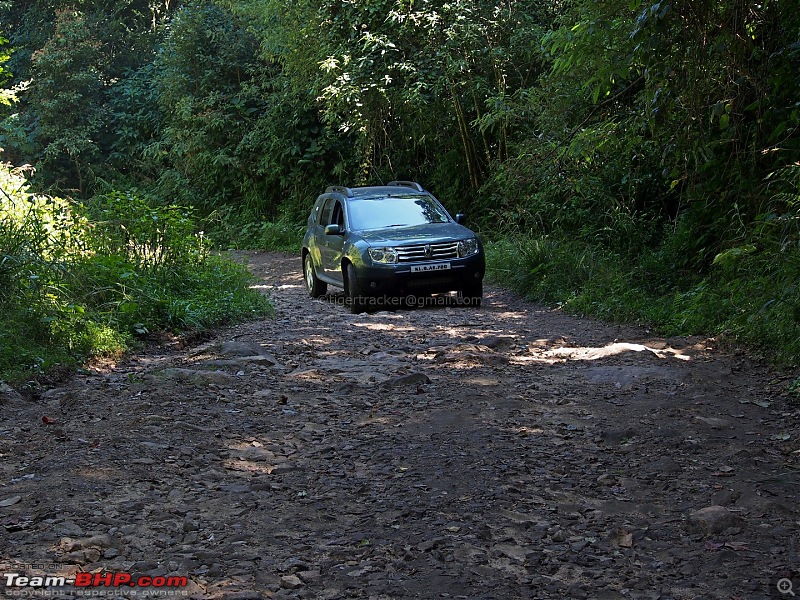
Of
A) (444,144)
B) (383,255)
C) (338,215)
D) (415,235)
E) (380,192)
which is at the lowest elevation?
(383,255)

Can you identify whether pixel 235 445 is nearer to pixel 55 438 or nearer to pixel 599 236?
pixel 55 438

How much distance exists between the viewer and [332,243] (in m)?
13.6

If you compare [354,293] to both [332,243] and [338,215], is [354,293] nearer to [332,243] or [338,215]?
[332,243]

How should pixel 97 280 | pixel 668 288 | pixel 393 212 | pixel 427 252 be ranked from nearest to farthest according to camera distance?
1. pixel 97 280
2. pixel 668 288
3. pixel 427 252
4. pixel 393 212

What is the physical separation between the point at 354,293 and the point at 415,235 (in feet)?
3.84

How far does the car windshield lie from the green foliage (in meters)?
1.91

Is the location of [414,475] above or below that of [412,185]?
below

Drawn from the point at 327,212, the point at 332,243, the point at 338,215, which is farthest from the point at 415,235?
the point at 327,212

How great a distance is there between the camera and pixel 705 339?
31.3ft

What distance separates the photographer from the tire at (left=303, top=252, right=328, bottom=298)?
1519cm

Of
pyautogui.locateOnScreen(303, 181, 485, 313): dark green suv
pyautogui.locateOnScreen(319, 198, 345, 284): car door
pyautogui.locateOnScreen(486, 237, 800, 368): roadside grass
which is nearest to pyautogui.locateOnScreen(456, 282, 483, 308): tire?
pyautogui.locateOnScreen(303, 181, 485, 313): dark green suv

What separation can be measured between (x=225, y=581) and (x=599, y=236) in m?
12.1

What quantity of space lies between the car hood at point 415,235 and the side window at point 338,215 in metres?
1.08

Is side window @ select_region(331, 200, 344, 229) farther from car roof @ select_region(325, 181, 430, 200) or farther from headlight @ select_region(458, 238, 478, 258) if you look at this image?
headlight @ select_region(458, 238, 478, 258)
